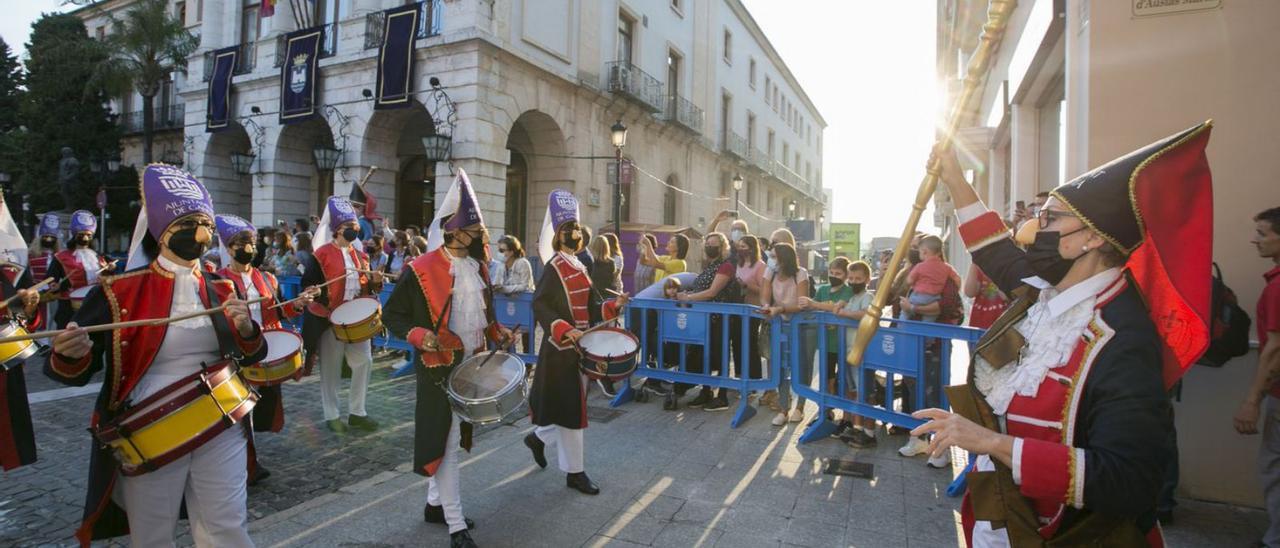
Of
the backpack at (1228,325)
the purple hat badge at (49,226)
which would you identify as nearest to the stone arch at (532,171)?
the purple hat badge at (49,226)

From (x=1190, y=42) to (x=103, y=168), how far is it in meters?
32.4

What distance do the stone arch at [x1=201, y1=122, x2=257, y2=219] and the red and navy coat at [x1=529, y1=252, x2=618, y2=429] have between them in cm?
2117

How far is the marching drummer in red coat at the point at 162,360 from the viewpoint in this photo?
2.76 m

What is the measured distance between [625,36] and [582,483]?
69.7 ft

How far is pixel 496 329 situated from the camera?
4.68 meters

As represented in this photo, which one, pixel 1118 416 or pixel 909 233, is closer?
Answer: pixel 1118 416

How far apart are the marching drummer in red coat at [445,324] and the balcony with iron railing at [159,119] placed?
2887cm

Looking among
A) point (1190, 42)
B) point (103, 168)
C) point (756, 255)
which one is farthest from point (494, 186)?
point (103, 168)

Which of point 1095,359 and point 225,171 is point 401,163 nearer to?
point 225,171

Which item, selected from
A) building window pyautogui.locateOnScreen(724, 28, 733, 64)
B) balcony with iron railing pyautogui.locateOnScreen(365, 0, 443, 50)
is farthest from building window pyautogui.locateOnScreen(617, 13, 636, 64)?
building window pyautogui.locateOnScreen(724, 28, 733, 64)

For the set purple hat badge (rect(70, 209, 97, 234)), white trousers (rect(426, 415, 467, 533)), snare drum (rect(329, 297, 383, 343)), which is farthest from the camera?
purple hat badge (rect(70, 209, 97, 234))

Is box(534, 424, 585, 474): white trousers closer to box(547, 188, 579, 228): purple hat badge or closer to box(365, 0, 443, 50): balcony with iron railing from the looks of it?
box(547, 188, 579, 228): purple hat badge

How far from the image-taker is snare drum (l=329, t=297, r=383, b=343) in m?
5.54

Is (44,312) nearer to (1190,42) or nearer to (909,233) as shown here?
(909,233)
